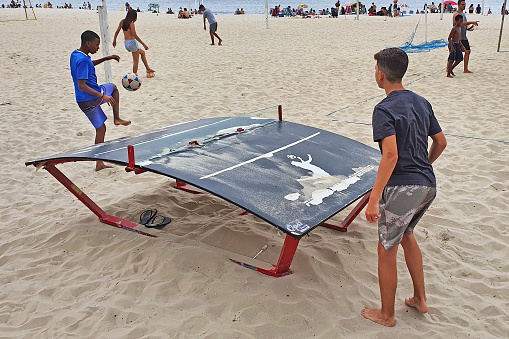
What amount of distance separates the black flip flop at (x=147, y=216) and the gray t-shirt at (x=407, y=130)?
2.32 meters

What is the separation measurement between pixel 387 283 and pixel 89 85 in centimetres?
403

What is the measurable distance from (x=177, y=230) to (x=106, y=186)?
5.11 ft

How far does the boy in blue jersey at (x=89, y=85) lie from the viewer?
4730 mm

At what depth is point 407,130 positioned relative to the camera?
223 centimetres

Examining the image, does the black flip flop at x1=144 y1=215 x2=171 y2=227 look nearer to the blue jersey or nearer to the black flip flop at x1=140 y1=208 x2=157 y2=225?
the black flip flop at x1=140 y1=208 x2=157 y2=225

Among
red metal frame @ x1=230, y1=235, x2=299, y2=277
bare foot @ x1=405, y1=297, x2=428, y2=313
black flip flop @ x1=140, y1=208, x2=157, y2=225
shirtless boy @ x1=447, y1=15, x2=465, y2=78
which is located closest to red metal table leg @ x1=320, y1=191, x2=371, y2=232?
red metal frame @ x1=230, y1=235, x2=299, y2=277

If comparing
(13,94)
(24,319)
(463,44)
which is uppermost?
(463,44)

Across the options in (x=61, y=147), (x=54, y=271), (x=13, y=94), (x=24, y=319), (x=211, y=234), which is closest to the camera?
(x=24, y=319)

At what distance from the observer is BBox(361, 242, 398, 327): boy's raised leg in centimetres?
243

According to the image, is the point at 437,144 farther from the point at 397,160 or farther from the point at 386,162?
the point at 386,162

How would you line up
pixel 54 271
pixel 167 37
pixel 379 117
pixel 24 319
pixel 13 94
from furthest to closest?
pixel 167 37 → pixel 13 94 → pixel 54 271 → pixel 24 319 → pixel 379 117

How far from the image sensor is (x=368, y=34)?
19.8 m

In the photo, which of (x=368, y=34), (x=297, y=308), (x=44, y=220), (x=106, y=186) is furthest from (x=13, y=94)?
(x=368, y=34)

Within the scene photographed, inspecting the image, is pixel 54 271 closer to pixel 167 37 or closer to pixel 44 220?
pixel 44 220
